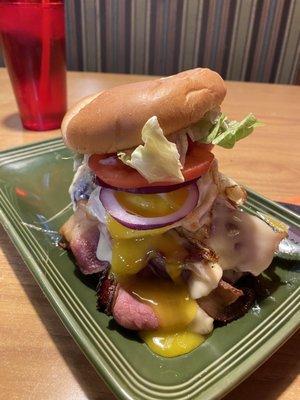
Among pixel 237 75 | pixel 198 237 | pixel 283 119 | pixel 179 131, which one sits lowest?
pixel 237 75

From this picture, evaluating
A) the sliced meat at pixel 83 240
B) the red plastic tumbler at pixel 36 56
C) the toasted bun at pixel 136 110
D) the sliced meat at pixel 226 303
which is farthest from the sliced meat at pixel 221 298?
the red plastic tumbler at pixel 36 56

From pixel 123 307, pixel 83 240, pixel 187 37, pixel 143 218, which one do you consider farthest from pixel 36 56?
pixel 187 37

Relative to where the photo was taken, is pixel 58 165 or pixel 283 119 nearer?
pixel 58 165

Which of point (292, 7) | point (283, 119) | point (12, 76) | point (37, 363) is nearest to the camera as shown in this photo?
point (37, 363)

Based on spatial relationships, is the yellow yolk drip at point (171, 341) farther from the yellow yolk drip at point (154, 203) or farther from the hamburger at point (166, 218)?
the yellow yolk drip at point (154, 203)

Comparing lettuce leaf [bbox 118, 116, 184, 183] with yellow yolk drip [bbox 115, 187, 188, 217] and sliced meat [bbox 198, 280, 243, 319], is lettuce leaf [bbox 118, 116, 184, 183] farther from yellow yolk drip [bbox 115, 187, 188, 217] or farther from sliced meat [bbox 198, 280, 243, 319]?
sliced meat [bbox 198, 280, 243, 319]

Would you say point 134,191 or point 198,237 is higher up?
point 134,191

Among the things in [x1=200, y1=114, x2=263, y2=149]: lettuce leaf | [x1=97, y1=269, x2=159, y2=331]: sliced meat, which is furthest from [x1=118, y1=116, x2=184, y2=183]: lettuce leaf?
[x1=97, y1=269, x2=159, y2=331]: sliced meat

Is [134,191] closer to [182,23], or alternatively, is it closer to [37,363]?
[37,363]

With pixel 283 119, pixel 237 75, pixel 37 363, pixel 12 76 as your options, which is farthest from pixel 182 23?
pixel 37 363
